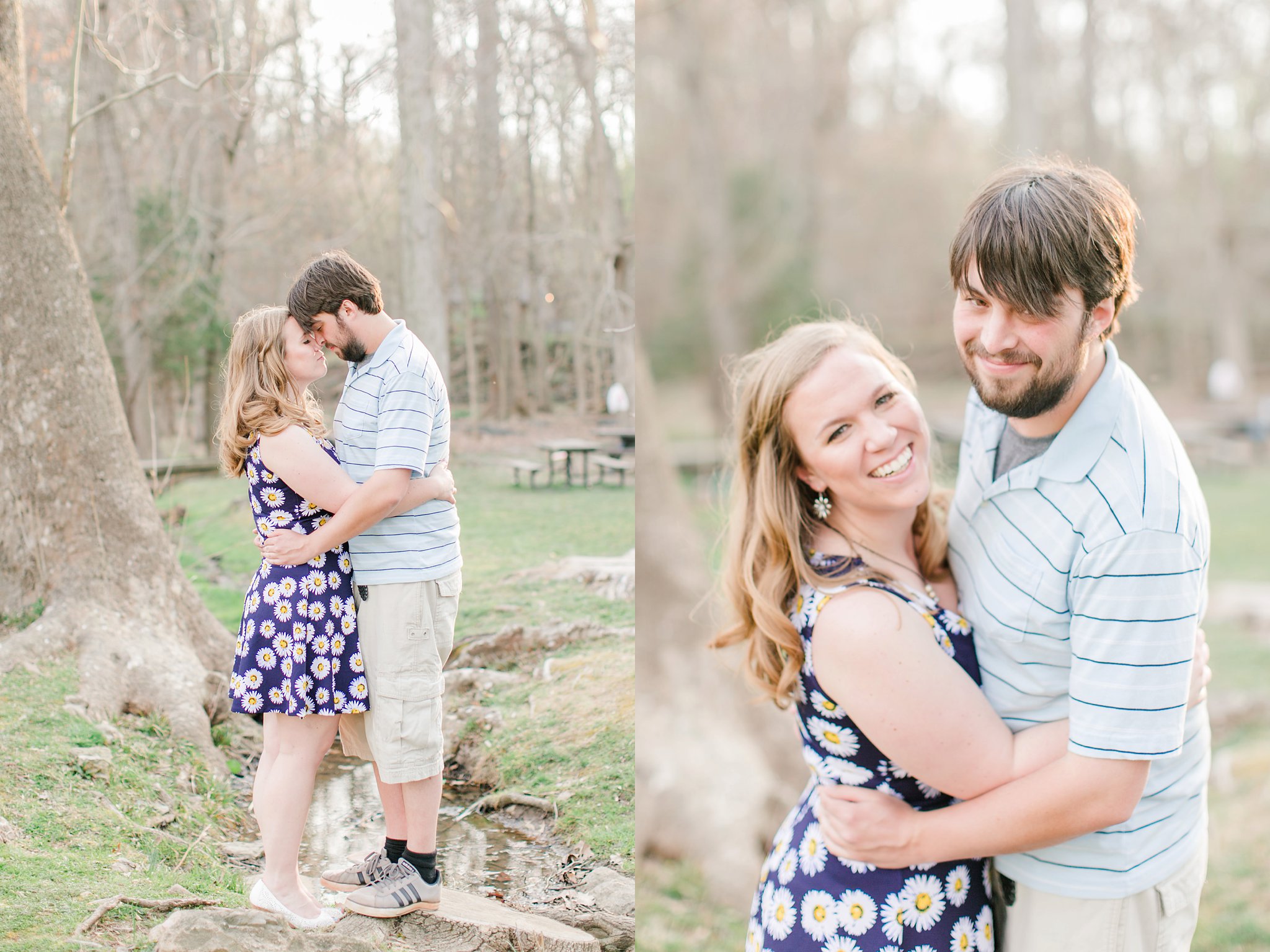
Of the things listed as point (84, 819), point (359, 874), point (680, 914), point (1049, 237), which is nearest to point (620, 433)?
point (359, 874)

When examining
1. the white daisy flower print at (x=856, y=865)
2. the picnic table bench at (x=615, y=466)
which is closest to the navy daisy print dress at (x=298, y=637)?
the picnic table bench at (x=615, y=466)

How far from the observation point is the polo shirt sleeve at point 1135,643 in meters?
1.37

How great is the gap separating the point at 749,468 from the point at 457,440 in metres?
0.74

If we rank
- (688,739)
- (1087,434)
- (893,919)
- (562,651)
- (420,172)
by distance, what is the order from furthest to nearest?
1. (688,739)
2. (562,651)
3. (420,172)
4. (893,919)
5. (1087,434)

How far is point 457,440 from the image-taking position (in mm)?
2168

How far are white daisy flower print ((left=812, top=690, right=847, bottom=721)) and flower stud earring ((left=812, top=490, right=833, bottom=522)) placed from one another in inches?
11.8

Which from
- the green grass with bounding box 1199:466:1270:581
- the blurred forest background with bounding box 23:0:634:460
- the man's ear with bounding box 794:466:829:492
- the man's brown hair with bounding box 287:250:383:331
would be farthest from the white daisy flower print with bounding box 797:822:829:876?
the green grass with bounding box 1199:466:1270:581

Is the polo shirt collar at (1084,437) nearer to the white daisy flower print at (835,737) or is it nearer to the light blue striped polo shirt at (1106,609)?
the light blue striped polo shirt at (1106,609)

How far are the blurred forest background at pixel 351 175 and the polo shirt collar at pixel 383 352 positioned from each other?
2.1 inches

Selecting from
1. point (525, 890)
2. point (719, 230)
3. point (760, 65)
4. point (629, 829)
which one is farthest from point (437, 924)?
point (760, 65)

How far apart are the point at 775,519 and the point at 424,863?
1.14m

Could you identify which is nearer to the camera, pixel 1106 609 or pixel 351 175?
pixel 1106 609

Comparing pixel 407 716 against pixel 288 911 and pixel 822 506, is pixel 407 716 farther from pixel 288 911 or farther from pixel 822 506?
pixel 822 506

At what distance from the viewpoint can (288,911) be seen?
6.58 ft
